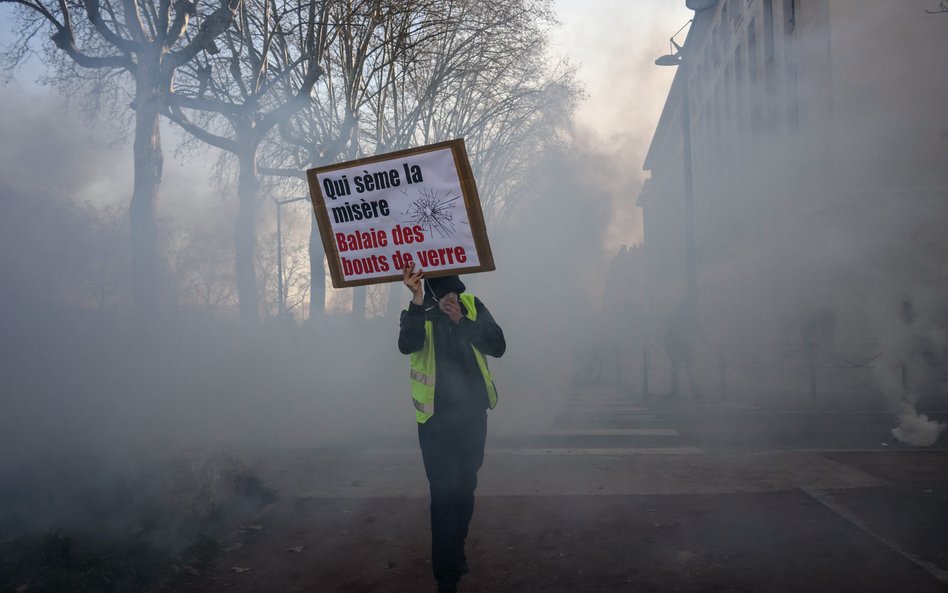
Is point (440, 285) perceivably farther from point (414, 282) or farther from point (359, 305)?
point (359, 305)

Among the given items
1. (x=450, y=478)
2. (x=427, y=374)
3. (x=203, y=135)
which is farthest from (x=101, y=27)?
(x=450, y=478)

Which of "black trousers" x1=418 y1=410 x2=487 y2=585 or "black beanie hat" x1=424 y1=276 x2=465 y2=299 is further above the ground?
"black beanie hat" x1=424 y1=276 x2=465 y2=299

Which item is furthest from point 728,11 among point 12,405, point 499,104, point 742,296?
point 12,405

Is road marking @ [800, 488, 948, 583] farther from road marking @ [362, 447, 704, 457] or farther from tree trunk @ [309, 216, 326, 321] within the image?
tree trunk @ [309, 216, 326, 321]

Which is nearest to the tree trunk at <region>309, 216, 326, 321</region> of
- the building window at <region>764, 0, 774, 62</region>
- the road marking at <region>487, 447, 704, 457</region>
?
the road marking at <region>487, 447, 704, 457</region>

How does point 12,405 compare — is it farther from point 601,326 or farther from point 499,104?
point 601,326

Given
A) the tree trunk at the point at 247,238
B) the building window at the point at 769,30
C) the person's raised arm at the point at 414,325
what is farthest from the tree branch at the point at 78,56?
the building window at the point at 769,30

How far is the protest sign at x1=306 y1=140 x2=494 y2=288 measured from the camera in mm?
3668

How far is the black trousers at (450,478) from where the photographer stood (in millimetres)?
3389

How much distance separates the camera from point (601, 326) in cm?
2877

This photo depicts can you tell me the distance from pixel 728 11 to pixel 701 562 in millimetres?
21286

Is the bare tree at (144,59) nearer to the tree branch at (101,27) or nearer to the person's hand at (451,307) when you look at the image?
the tree branch at (101,27)

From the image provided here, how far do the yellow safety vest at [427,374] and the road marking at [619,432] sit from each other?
17.3 feet

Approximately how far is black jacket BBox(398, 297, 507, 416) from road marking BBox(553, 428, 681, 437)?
17.6ft
